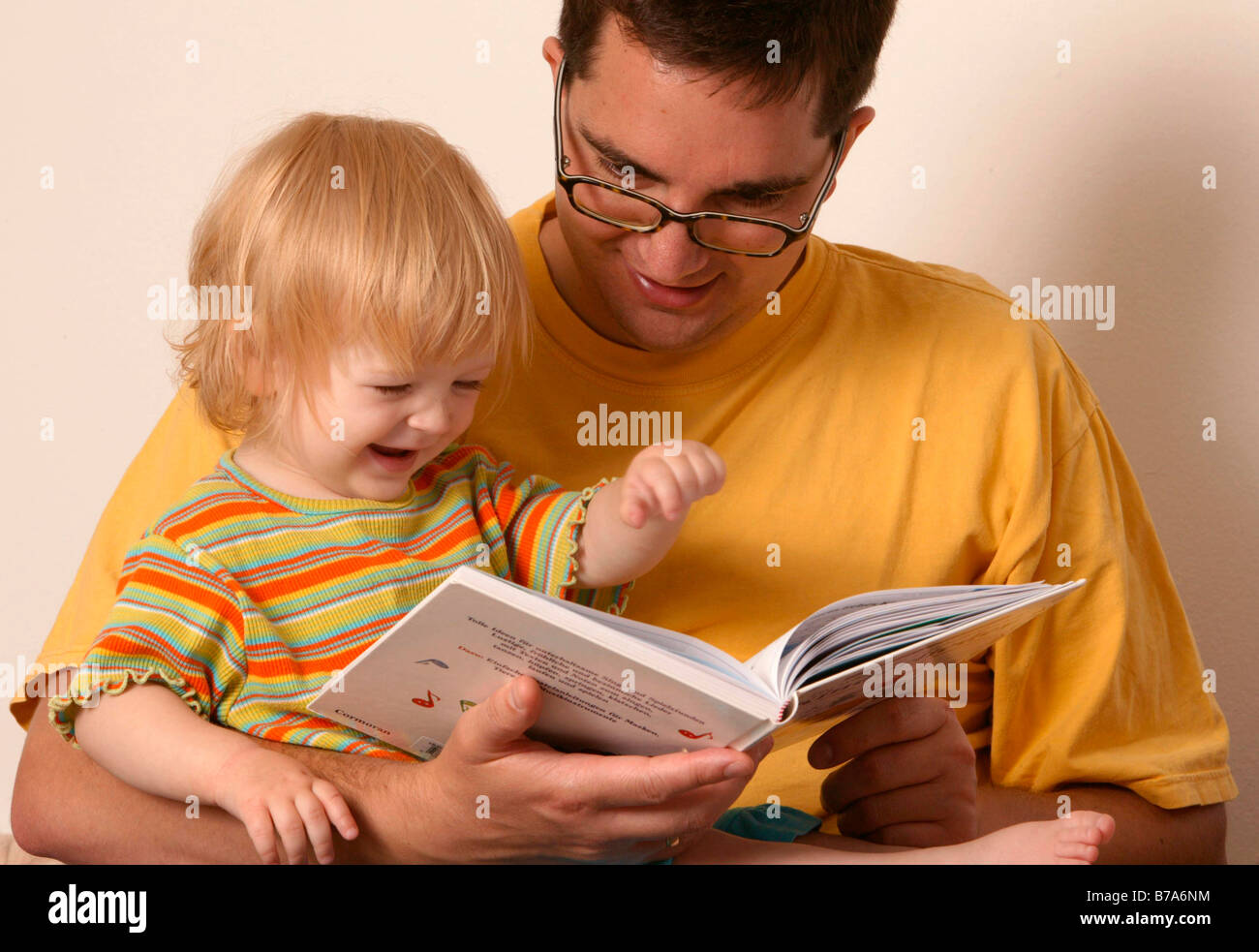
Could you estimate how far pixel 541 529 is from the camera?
1395 mm

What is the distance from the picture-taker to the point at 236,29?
2.25m

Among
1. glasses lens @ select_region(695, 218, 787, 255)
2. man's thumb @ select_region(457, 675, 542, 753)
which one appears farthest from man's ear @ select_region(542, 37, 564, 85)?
man's thumb @ select_region(457, 675, 542, 753)

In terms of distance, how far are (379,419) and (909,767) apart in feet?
2.06

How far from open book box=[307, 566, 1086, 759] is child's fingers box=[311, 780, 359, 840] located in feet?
0.25

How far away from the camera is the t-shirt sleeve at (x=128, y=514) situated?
4.95 ft

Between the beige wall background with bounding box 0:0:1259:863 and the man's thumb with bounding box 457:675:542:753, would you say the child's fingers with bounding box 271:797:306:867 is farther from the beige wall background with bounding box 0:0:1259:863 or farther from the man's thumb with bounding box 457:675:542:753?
the beige wall background with bounding box 0:0:1259:863

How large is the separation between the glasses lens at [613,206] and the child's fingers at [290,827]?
69 centimetres

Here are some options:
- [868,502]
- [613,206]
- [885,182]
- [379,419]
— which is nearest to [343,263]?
[379,419]

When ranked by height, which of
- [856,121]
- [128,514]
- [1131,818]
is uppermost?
[856,121]

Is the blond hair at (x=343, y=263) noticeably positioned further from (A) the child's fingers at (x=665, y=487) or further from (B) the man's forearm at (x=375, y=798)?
(B) the man's forearm at (x=375, y=798)

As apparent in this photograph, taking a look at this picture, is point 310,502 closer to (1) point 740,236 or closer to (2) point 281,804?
(2) point 281,804

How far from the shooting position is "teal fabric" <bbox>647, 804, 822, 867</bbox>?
135 cm
